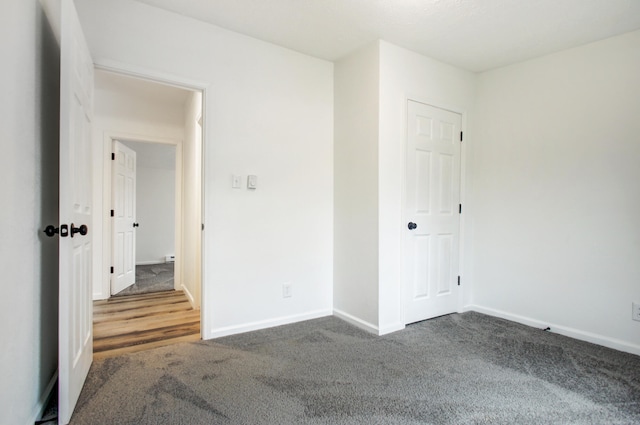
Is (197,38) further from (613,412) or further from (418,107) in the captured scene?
(613,412)

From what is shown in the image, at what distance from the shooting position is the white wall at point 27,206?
4.14 feet

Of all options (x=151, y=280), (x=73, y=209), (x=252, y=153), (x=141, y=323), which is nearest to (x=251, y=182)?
(x=252, y=153)

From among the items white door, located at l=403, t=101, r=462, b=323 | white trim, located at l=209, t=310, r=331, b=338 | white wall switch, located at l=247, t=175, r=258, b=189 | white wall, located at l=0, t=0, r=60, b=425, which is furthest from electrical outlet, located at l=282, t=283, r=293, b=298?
white wall, located at l=0, t=0, r=60, b=425

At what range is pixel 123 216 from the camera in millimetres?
4473

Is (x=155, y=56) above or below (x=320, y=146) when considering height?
above

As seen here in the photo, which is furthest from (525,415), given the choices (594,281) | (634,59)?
(634,59)

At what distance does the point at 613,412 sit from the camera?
1.70 meters

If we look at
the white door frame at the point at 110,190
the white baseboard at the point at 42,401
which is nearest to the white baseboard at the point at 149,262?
the white door frame at the point at 110,190

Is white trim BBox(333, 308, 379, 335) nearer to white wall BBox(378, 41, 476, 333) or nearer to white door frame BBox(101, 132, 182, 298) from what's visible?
white wall BBox(378, 41, 476, 333)

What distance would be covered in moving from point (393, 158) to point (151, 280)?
4025mm

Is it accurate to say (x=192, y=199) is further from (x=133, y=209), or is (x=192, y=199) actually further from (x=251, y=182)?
(x=133, y=209)

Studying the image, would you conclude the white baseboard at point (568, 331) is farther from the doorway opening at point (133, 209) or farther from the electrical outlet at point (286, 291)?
the doorway opening at point (133, 209)

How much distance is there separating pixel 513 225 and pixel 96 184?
14.7 ft

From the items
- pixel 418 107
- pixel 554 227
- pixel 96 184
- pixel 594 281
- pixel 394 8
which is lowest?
pixel 594 281
